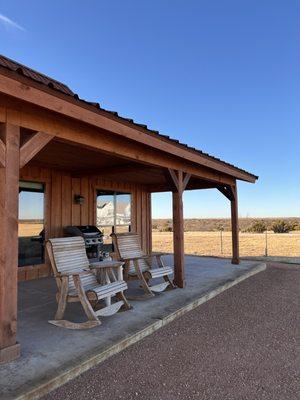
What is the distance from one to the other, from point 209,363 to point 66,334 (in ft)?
4.73

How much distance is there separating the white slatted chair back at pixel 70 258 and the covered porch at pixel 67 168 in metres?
0.57

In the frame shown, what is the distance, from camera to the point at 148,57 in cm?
1438

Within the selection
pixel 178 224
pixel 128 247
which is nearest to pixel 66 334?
pixel 128 247

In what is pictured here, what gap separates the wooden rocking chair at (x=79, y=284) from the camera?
11.2 feet

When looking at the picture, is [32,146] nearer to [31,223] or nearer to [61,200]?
[31,223]

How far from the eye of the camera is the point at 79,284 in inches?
134

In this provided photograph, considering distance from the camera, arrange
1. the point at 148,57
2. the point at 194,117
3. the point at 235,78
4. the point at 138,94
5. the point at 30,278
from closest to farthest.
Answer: the point at 30,278
the point at 148,57
the point at 235,78
the point at 138,94
the point at 194,117

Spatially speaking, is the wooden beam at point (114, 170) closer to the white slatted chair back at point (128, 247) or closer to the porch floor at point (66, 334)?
the white slatted chair back at point (128, 247)

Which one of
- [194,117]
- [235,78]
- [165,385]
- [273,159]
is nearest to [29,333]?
[165,385]

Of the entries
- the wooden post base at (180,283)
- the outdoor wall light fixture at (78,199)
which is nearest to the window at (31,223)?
the outdoor wall light fixture at (78,199)

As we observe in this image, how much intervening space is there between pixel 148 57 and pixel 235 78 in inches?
177

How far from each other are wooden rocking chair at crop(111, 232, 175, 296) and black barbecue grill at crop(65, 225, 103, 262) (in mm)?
1429

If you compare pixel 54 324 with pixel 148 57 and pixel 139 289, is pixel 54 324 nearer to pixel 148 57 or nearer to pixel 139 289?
pixel 139 289

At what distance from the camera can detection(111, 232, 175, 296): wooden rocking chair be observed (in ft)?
15.4
